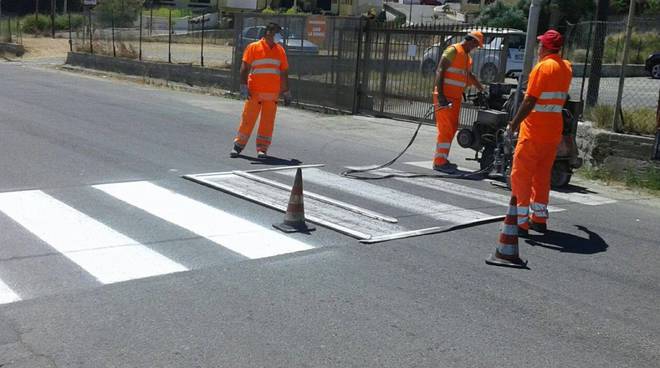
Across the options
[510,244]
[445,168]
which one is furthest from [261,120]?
[510,244]

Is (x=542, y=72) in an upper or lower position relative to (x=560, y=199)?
upper

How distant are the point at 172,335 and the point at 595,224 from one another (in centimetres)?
512

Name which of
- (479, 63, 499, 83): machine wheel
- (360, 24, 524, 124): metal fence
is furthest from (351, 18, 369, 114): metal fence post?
(479, 63, 499, 83): machine wheel

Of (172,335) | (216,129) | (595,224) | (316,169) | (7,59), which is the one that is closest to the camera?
(172,335)

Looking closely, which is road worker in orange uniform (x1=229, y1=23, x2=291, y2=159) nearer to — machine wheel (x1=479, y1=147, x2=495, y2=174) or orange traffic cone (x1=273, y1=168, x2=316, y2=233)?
machine wheel (x1=479, y1=147, x2=495, y2=174)

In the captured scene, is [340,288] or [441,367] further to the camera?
[340,288]

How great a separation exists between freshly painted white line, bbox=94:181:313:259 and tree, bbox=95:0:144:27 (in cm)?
3143

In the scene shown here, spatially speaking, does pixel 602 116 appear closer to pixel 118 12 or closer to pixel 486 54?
pixel 486 54

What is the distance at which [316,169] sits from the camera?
10.6 m

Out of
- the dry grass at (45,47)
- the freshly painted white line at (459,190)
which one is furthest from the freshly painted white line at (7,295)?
the dry grass at (45,47)

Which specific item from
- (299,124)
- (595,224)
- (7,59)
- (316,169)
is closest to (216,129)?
(299,124)

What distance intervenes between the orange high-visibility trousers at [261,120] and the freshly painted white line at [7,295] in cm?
610

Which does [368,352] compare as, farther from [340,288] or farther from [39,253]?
[39,253]

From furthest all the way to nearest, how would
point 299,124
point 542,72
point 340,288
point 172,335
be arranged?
point 299,124 → point 542,72 → point 340,288 → point 172,335
